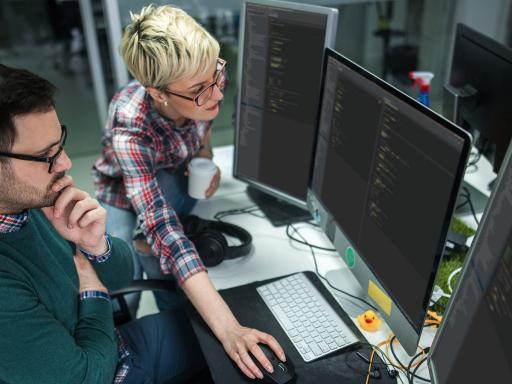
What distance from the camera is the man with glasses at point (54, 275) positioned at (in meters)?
0.89

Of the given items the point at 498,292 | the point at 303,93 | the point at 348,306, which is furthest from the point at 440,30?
the point at 498,292

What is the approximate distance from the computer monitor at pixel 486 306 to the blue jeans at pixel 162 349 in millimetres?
703

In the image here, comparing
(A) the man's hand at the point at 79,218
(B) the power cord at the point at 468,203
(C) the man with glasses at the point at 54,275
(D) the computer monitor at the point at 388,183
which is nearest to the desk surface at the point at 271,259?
(D) the computer monitor at the point at 388,183

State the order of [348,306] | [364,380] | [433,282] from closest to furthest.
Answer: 1. [433,282]
2. [364,380]
3. [348,306]

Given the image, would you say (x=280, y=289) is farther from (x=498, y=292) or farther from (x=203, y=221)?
(x=498, y=292)

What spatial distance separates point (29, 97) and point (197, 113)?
1.88ft

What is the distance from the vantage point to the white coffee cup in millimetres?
1516

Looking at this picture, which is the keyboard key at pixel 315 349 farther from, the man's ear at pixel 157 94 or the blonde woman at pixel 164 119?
the man's ear at pixel 157 94

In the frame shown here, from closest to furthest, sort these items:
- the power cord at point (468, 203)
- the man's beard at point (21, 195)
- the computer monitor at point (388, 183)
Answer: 1. the computer monitor at point (388, 183)
2. the man's beard at point (21, 195)
3. the power cord at point (468, 203)

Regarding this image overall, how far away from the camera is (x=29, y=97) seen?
895 millimetres

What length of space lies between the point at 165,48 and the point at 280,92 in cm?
34

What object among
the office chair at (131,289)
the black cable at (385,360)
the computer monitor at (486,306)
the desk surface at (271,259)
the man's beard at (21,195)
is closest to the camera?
the computer monitor at (486,306)

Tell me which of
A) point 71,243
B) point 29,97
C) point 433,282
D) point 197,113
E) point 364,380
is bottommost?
point 364,380

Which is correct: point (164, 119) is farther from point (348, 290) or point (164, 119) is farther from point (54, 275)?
point (348, 290)
